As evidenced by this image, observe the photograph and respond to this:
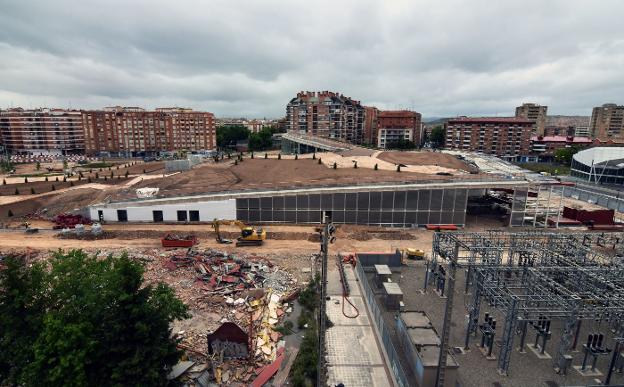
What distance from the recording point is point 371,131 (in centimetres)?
15175

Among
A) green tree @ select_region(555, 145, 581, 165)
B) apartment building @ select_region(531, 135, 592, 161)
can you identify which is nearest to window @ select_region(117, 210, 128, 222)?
green tree @ select_region(555, 145, 581, 165)

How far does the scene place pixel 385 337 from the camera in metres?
19.2

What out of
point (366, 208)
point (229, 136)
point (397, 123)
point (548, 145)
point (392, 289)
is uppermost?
point (397, 123)

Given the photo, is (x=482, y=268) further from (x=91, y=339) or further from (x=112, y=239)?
(x=112, y=239)

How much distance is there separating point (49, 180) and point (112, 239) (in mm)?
46201

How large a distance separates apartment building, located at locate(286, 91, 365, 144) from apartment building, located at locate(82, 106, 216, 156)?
1284 inches

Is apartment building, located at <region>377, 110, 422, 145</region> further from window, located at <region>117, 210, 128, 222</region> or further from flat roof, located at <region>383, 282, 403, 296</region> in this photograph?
flat roof, located at <region>383, 282, 403, 296</region>

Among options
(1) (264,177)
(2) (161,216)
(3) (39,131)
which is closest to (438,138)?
(1) (264,177)

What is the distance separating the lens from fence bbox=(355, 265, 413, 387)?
1626 cm

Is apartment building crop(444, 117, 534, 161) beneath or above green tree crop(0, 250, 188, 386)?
above

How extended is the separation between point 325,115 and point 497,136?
61636mm

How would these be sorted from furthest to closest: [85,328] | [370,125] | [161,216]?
[370,125] → [161,216] → [85,328]

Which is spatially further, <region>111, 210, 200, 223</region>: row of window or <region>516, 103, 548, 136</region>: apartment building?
<region>516, 103, 548, 136</region>: apartment building

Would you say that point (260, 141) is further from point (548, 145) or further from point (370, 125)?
point (548, 145)
